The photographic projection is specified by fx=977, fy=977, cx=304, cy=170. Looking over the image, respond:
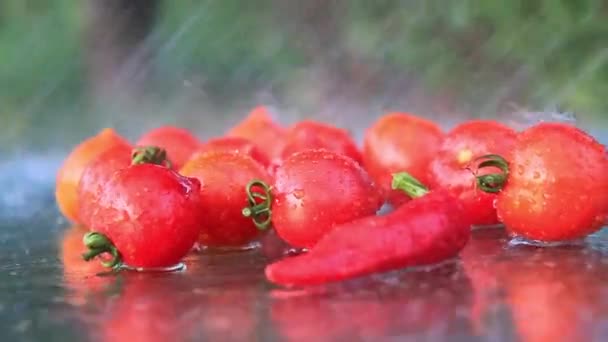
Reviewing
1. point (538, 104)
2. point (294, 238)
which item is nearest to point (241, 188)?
point (294, 238)

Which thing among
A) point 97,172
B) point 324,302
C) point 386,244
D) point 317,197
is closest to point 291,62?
point 97,172

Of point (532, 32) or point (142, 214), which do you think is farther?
point (532, 32)

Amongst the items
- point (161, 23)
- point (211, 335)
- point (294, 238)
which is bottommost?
point (211, 335)

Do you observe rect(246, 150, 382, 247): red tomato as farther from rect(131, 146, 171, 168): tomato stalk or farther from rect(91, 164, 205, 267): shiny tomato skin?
rect(131, 146, 171, 168): tomato stalk

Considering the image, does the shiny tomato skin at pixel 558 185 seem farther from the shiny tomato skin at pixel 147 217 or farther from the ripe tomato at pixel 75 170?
the ripe tomato at pixel 75 170

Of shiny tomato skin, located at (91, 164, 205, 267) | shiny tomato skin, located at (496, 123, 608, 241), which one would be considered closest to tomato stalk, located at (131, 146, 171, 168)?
shiny tomato skin, located at (91, 164, 205, 267)

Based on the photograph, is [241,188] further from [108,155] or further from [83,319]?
[83,319]

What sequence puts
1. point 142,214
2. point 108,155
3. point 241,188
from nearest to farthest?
point 142,214 → point 241,188 → point 108,155
